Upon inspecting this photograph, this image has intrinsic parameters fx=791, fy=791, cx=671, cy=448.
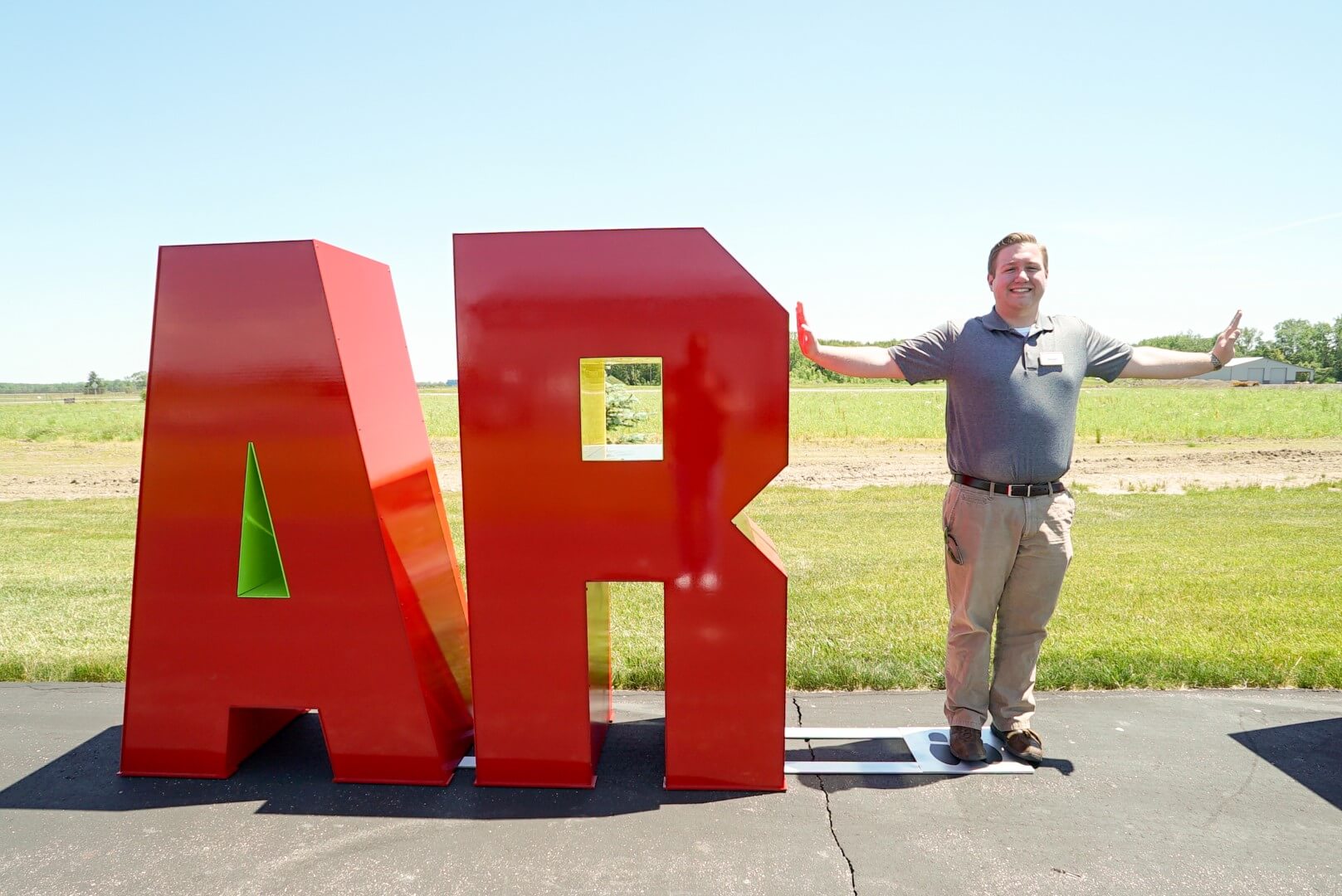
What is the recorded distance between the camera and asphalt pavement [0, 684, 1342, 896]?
8.98 ft

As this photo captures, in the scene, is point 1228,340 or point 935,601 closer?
point 1228,340

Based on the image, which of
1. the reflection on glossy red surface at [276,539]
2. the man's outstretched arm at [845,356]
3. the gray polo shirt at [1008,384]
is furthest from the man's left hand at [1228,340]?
the reflection on glossy red surface at [276,539]

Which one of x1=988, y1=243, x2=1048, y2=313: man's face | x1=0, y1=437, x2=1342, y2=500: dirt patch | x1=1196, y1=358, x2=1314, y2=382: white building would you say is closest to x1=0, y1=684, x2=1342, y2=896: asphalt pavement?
x1=988, y1=243, x2=1048, y2=313: man's face

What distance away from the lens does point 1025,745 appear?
11.9ft

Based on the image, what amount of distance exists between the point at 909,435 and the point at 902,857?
23.1 metres

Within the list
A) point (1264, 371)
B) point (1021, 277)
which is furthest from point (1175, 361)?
point (1264, 371)

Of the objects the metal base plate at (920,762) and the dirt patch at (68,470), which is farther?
the dirt patch at (68,470)

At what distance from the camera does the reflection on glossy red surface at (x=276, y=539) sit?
3.43 meters

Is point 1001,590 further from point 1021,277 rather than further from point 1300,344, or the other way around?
point 1300,344

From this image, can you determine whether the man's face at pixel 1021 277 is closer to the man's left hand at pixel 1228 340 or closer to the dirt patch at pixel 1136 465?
the man's left hand at pixel 1228 340

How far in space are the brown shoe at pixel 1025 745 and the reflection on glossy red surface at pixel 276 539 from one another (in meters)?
2.58

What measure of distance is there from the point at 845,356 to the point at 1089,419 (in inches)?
1232

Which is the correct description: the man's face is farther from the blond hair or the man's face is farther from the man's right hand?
the man's right hand

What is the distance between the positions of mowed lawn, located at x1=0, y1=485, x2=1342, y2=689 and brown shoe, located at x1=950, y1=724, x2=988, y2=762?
923mm
